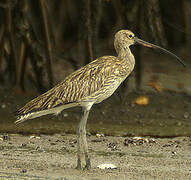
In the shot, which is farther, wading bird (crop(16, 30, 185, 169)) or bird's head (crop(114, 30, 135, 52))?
bird's head (crop(114, 30, 135, 52))

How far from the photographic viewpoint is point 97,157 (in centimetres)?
568

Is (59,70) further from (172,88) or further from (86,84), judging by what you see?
(86,84)

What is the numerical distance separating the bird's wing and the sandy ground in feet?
1.65

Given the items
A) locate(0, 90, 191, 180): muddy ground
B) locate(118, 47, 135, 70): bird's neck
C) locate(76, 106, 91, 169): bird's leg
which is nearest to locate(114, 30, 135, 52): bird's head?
locate(118, 47, 135, 70): bird's neck

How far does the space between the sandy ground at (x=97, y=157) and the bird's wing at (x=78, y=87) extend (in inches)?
19.8

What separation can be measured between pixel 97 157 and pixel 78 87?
34.2 inches

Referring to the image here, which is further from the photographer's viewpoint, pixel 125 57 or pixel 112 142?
pixel 112 142

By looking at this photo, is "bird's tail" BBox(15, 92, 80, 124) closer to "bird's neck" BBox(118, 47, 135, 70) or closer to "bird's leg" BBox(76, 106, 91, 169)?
"bird's leg" BBox(76, 106, 91, 169)

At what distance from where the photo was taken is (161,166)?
5336mm

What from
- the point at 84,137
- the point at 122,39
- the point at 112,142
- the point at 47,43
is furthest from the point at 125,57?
the point at 47,43

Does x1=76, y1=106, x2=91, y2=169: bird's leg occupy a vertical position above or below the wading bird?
below

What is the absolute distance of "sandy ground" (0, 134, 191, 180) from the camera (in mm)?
4820

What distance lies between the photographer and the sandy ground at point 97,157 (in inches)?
190

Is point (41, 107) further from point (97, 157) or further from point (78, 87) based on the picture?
point (97, 157)
